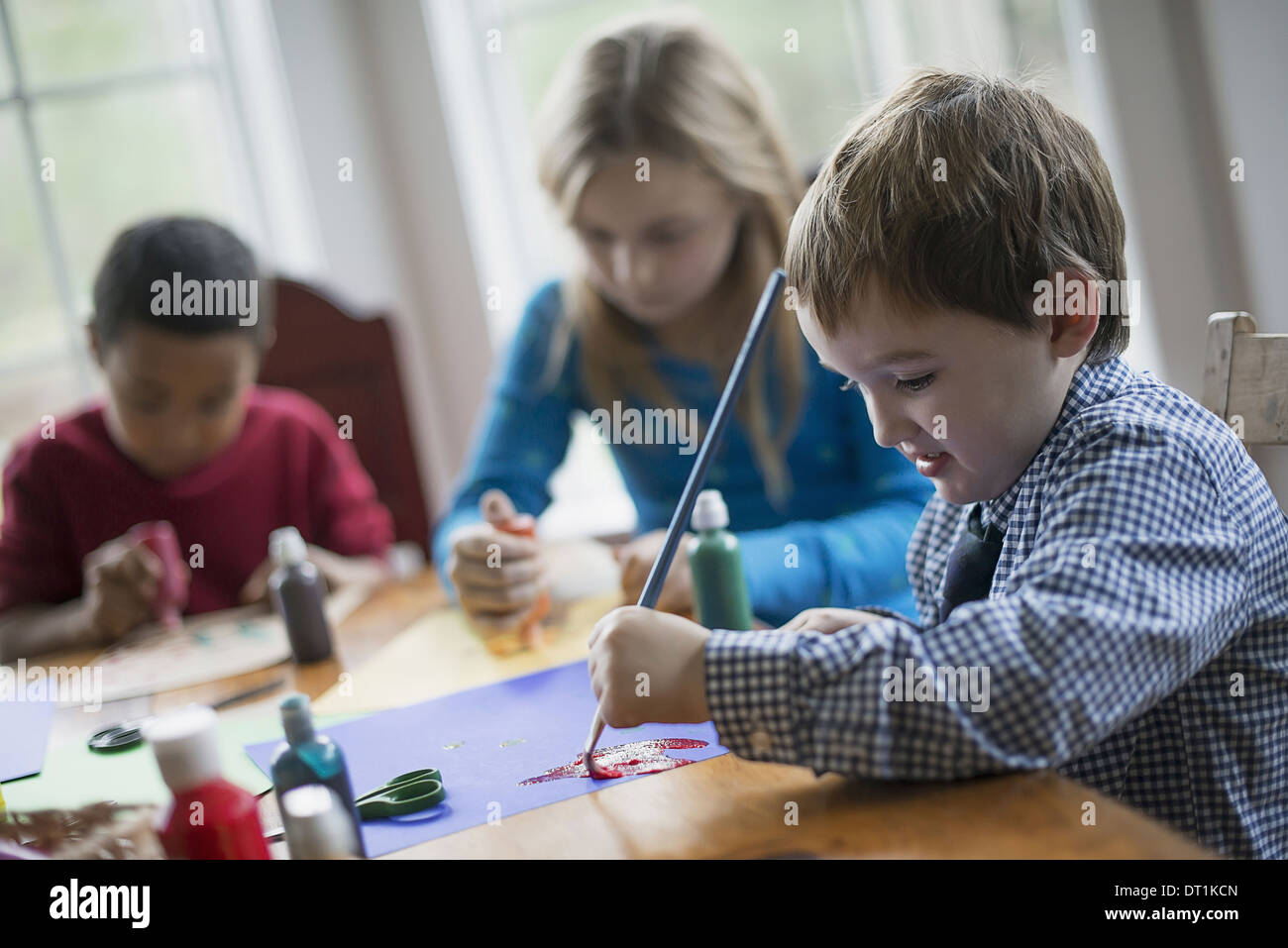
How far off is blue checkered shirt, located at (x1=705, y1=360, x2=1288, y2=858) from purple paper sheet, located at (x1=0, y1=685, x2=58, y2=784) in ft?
2.40

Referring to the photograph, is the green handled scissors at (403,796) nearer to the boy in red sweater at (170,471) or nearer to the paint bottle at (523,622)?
the paint bottle at (523,622)

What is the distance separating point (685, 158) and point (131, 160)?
1611 millimetres

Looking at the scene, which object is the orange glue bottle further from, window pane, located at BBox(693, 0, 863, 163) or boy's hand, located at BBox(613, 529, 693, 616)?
window pane, located at BBox(693, 0, 863, 163)

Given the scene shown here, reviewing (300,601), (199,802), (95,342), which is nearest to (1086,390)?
Answer: (199,802)

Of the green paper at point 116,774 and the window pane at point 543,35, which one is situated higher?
the window pane at point 543,35

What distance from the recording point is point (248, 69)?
243 cm

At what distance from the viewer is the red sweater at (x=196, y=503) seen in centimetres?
168

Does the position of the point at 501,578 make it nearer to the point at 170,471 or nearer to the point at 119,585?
the point at 119,585

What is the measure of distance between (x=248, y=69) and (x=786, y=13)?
118 centimetres

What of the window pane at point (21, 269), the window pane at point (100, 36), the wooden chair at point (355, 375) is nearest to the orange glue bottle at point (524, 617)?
the wooden chair at point (355, 375)

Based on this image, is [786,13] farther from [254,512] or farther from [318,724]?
[318,724]

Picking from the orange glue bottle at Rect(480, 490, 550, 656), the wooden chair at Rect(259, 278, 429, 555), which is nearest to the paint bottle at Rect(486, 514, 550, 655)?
the orange glue bottle at Rect(480, 490, 550, 656)

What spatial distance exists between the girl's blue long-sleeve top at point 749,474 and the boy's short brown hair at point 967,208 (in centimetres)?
44

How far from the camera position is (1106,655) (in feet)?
2.07
